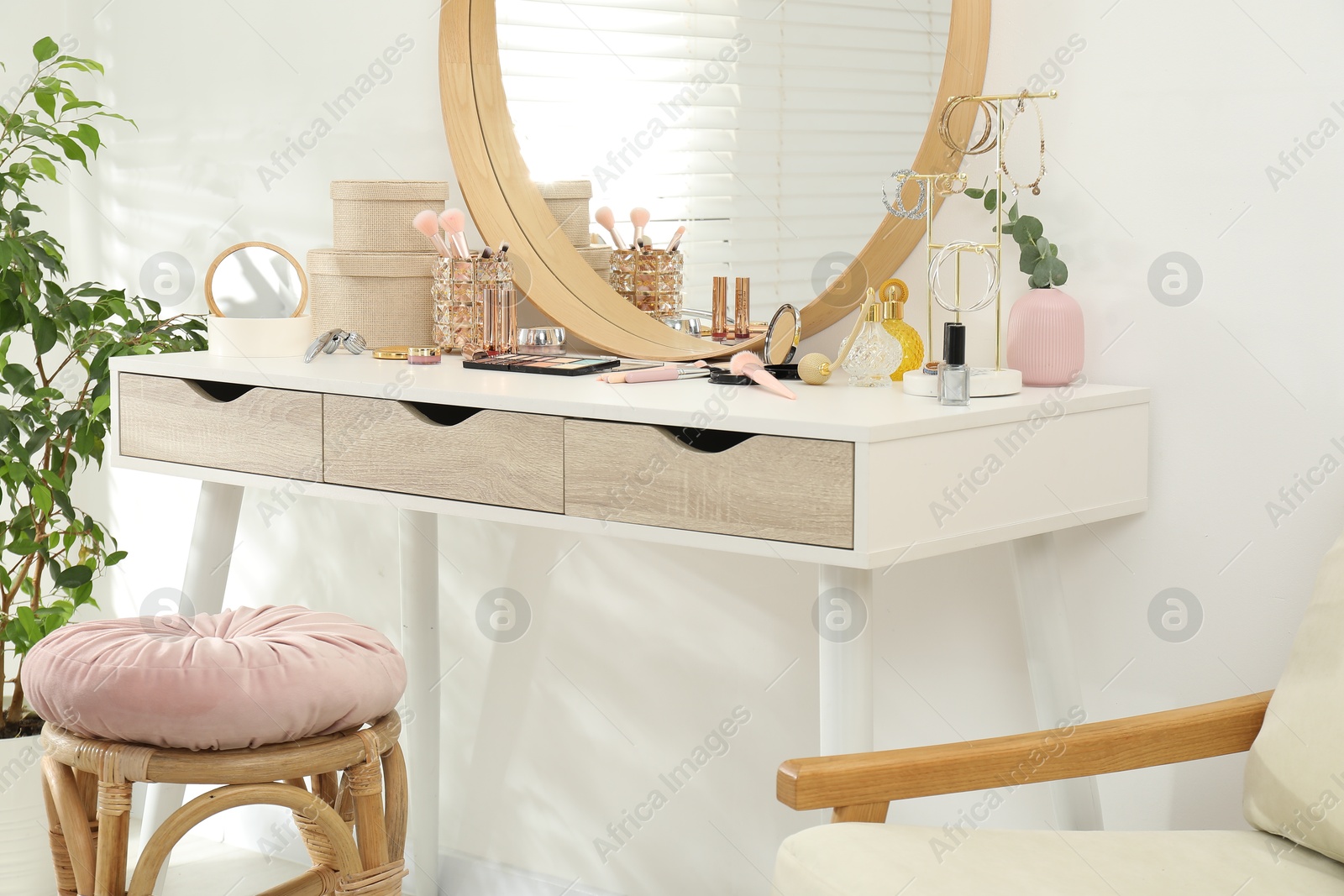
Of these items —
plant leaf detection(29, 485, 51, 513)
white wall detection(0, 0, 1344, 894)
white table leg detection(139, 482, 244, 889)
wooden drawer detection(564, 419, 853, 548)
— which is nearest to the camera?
wooden drawer detection(564, 419, 853, 548)

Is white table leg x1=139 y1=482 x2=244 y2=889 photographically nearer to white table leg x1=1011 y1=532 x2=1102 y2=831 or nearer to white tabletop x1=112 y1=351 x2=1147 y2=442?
white tabletop x1=112 y1=351 x2=1147 y2=442

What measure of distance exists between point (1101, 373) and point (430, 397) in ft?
2.60

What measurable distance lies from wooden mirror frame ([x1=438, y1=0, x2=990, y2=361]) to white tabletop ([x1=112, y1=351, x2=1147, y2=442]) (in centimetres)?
19

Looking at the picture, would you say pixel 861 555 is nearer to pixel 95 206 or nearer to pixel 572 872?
pixel 572 872

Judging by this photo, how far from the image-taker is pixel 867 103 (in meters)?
1.71

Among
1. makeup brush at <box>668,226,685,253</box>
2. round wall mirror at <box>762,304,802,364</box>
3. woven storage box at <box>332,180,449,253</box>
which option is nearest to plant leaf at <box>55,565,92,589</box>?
woven storage box at <box>332,180,449,253</box>

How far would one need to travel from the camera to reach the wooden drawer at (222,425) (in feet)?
5.60

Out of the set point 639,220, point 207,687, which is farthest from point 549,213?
point 207,687

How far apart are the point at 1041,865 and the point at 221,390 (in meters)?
1.24

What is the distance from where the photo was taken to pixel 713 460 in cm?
135

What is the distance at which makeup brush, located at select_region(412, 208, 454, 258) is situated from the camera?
6.06 feet

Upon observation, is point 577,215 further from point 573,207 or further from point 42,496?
point 42,496

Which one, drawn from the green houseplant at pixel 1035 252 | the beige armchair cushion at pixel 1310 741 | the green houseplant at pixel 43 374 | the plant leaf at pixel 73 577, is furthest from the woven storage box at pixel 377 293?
the beige armchair cushion at pixel 1310 741

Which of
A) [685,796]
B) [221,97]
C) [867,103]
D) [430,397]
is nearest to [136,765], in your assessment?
[430,397]
